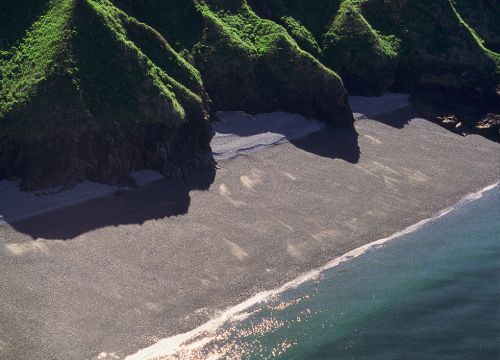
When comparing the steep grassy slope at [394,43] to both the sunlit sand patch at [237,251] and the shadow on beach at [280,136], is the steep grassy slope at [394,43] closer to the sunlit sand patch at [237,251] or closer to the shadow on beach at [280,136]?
the shadow on beach at [280,136]

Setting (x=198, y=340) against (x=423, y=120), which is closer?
(x=198, y=340)

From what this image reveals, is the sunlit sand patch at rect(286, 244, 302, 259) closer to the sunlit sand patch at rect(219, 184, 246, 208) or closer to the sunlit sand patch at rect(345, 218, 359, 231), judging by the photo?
the sunlit sand patch at rect(345, 218, 359, 231)

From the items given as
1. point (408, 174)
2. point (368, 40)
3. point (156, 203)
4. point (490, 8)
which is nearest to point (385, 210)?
point (408, 174)

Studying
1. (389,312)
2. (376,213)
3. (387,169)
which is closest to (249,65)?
(387,169)

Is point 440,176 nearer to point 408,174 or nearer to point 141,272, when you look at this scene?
point 408,174

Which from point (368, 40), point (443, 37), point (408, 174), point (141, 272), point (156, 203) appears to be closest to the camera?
point (141, 272)

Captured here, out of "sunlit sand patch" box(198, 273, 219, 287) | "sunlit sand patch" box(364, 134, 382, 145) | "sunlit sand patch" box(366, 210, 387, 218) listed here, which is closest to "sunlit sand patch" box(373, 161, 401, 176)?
"sunlit sand patch" box(364, 134, 382, 145)

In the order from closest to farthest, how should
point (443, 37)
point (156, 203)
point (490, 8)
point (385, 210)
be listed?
point (156, 203) → point (385, 210) → point (443, 37) → point (490, 8)
